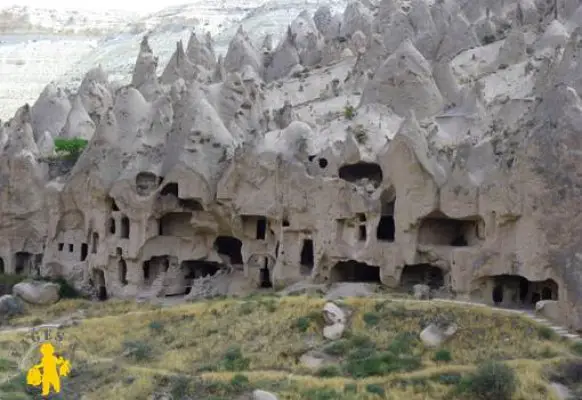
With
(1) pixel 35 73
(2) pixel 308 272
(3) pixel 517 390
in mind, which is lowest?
(3) pixel 517 390

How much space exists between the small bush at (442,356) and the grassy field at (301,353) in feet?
0.09

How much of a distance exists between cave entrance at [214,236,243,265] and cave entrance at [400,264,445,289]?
26.8 feet

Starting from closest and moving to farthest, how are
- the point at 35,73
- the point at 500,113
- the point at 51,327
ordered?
the point at 51,327 < the point at 500,113 < the point at 35,73

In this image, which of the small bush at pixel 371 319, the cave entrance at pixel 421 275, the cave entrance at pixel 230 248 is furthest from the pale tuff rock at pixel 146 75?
the small bush at pixel 371 319

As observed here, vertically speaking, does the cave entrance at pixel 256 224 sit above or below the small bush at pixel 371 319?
above

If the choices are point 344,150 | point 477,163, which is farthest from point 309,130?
point 477,163

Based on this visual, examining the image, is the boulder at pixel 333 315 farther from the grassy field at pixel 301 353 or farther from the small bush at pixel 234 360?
the small bush at pixel 234 360

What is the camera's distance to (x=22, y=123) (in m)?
44.2

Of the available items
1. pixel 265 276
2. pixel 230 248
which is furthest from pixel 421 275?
pixel 230 248

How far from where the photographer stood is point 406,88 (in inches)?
1554

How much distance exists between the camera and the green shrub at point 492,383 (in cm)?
2202

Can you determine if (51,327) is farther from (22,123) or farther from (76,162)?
(22,123)

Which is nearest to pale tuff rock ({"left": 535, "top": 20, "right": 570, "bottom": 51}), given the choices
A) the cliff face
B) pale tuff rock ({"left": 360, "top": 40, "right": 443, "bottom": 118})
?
the cliff face

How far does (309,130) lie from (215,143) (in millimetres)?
3701
